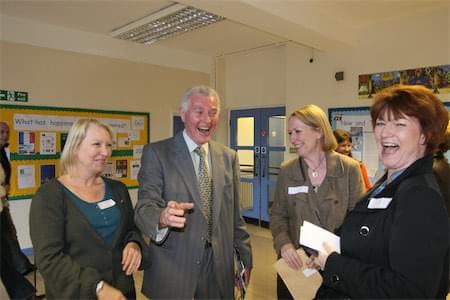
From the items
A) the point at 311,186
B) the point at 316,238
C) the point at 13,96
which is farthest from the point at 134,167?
the point at 316,238

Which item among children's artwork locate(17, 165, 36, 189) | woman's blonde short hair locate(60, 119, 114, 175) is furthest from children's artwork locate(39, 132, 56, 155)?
woman's blonde short hair locate(60, 119, 114, 175)

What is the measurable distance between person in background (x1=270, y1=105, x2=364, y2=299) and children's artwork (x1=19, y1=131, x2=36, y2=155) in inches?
A: 148

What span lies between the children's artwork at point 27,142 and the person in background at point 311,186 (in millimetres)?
3759

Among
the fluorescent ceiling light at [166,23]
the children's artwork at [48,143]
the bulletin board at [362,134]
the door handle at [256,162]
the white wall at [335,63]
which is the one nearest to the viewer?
the fluorescent ceiling light at [166,23]

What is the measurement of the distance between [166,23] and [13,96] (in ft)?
7.12

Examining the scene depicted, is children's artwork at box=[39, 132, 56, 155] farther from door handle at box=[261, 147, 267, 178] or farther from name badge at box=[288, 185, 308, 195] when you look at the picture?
name badge at box=[288, 185, 308, 195]

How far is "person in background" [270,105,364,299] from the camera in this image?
181 centimetres

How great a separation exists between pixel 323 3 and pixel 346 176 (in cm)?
252

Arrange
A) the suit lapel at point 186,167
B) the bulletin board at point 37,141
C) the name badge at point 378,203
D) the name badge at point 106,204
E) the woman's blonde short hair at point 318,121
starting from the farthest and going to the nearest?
the bulletin board at point 37,141 < the woman's blonde short hair at point 318,121 < the suit lapel at point 186,167 < the name badge at point 106,204 < the name badge at point 378,203

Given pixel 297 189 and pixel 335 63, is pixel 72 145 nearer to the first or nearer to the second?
pixel 297 189

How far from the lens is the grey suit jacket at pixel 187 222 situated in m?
1.60

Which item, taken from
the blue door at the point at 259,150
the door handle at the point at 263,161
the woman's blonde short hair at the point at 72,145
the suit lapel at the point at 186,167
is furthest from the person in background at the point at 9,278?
the door handle at the point at 263,161

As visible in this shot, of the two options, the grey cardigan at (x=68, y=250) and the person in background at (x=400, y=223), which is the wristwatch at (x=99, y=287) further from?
the person in background at (x=400, y=223)

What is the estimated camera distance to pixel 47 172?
15.0 feet
